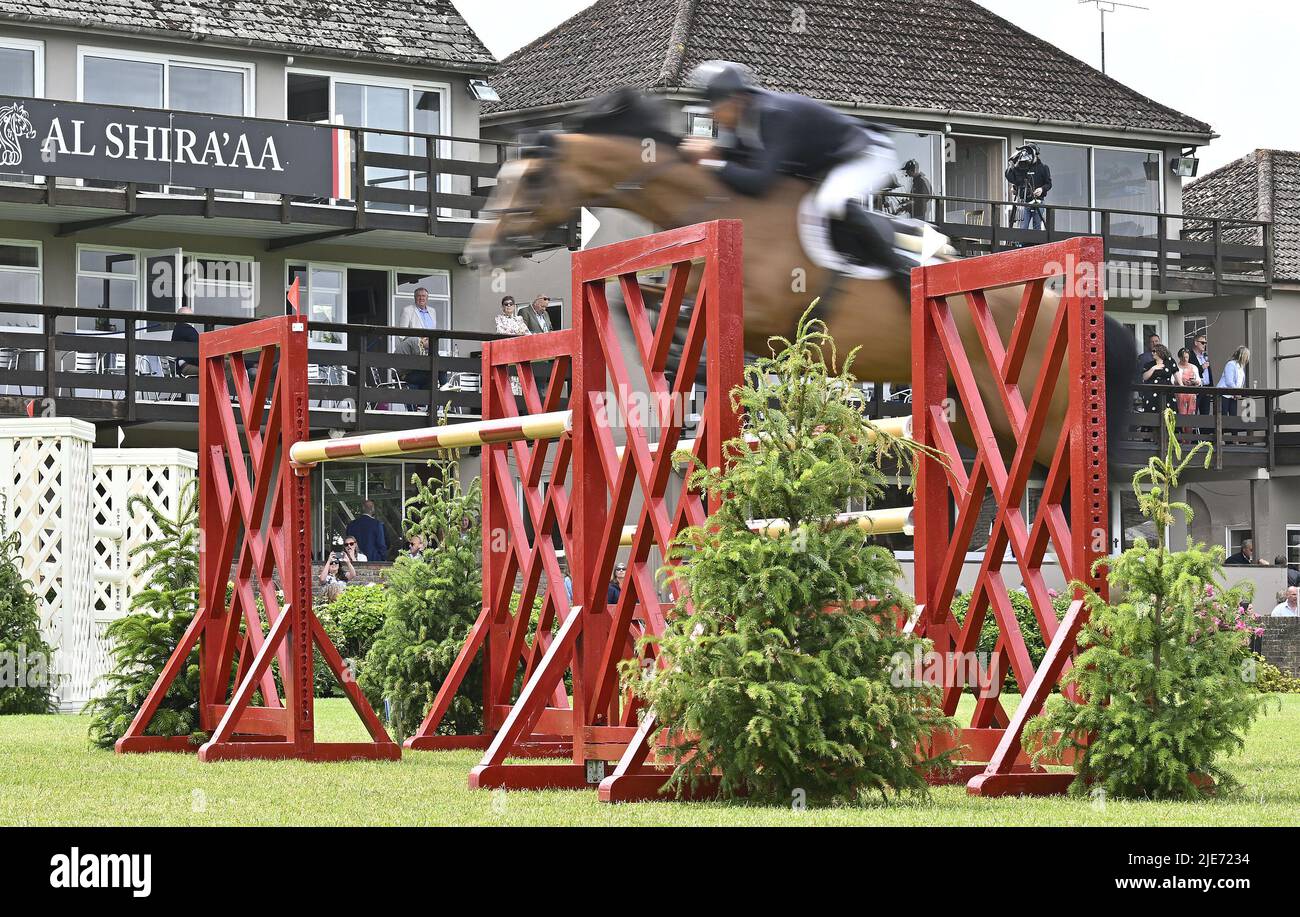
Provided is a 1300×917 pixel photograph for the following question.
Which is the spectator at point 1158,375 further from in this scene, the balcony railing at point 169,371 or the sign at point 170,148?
the sign at point 170,148

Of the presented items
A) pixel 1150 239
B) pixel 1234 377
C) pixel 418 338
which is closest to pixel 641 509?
pixel 418 338

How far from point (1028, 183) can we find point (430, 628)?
2771cm

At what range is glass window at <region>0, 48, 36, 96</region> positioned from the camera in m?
34.5

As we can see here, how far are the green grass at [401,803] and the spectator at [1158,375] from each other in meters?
21.0

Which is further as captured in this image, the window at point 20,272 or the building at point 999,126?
the building at point 999,126

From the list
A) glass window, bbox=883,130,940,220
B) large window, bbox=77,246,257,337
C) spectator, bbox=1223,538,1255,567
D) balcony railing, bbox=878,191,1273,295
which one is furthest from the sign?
spectator, bbox=1223,538,1255,567

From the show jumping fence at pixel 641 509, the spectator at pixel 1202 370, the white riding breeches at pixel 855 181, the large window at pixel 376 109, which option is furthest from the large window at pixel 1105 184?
the show jumping fence at pixel 641 509

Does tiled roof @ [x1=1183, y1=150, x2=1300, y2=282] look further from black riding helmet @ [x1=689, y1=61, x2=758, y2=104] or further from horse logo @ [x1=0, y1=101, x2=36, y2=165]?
black riding helmet @ [x1=689, y1=61, x2=758, y2=104]

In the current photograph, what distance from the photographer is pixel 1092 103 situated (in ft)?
148

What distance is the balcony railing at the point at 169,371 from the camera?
101 feet

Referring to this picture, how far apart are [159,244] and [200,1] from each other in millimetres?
4213

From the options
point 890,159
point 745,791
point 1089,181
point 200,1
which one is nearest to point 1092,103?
point 1089,181

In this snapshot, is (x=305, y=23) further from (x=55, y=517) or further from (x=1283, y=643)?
→ (x=1283, y=643)

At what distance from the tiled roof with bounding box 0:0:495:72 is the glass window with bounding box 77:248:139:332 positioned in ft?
12.1
